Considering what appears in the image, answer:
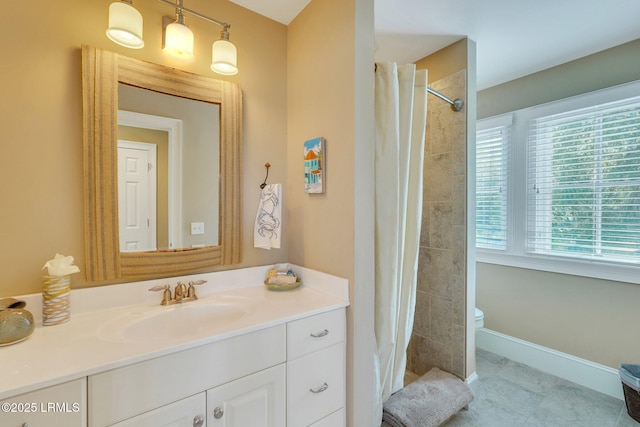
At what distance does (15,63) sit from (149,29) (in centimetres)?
53

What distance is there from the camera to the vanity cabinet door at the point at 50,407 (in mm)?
686

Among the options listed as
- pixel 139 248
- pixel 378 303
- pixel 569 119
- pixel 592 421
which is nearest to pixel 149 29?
pixel 139 248

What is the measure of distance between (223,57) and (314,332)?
1386 mm

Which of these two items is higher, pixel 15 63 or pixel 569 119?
pixel 569 119

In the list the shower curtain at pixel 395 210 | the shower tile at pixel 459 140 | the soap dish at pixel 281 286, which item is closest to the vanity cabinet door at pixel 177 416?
the soap dish at pixel 281 286

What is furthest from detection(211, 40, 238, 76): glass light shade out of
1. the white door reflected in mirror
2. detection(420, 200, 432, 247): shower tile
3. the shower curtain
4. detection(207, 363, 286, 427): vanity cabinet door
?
detection(420, 200, 432, 247): shower tile

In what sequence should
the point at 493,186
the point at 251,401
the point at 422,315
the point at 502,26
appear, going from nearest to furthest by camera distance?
1. the point at 251,401
2. the point at 502,26
3. the point at 422,315
4. the point at 493,186

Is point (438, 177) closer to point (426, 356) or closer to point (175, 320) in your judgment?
point (426, 356)

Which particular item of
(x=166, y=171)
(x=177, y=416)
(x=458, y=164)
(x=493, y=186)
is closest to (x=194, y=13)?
(x=166, y=171)

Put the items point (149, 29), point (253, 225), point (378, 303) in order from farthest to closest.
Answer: point (253, 225)
point (378, 303)
point (149, 29)

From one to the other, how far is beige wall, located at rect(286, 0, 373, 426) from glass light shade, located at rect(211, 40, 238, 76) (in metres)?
0.42

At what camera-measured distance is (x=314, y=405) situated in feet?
3.96

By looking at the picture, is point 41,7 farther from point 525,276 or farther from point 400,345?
point 525,276

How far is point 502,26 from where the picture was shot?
1.79 m
